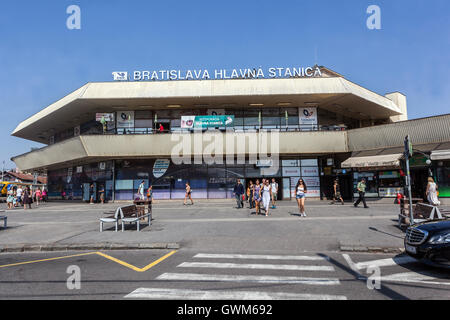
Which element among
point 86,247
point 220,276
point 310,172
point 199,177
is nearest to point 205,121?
point 199,177

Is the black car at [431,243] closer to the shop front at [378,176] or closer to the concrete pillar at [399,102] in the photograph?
the shop front at [378,176]

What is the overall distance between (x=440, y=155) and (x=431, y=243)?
1677 centimetres

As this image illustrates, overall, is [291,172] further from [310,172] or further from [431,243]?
[431,243]

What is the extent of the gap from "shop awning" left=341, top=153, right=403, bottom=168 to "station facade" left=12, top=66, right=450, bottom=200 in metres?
0.09

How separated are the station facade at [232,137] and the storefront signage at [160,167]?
9 centimetres

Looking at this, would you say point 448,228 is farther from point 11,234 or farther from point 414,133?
point 414,133

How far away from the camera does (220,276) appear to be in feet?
17.4

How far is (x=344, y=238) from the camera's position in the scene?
8.70 metres

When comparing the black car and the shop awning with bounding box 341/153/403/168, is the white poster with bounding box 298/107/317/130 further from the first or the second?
the black car

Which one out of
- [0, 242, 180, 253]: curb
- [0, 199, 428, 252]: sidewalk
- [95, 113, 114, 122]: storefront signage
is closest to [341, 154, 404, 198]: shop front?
[0, 199, 428, 252]: sidewalk

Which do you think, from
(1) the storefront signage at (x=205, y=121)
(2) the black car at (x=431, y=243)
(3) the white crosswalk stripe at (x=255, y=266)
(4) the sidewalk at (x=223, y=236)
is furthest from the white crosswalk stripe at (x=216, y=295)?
(1) the storefront signage at (x=205, y=121)
